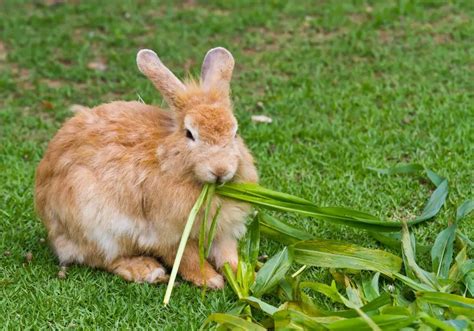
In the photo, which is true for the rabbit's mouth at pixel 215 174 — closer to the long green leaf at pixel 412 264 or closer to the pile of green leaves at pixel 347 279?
the pile of green leaves at pixel 347 279

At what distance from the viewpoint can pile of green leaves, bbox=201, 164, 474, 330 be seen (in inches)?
138

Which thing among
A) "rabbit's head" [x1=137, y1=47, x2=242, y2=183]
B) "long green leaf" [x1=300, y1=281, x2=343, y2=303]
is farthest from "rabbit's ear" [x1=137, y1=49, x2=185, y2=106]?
"long green leaf" [x1=300, y1=281, x2=343, y2=303]

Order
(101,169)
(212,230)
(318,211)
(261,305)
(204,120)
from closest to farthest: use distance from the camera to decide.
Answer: (261,305), (204,120), (212,230), (101,169), (318,211)

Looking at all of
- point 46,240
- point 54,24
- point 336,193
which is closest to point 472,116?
point 336,193

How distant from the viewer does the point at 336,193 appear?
16.5 ft

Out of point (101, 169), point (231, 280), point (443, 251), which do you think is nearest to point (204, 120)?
point (101, 169)

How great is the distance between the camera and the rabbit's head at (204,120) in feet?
12.6

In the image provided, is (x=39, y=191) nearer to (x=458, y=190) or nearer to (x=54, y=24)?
(x=458, y=190)

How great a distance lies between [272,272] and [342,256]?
1.15ft

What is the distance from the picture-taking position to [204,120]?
12.8 feet

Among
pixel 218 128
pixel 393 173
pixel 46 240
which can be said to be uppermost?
pixel 218 128

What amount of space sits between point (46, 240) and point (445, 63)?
3.79 meters

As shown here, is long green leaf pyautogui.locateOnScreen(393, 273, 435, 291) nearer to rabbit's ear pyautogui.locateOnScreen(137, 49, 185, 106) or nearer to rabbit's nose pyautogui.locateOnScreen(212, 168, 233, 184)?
rabbit's nose pyautogui.locateOnScreen(212, 168, 233, 184)

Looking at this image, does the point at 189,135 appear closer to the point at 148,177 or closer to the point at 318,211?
the point at 148,177
